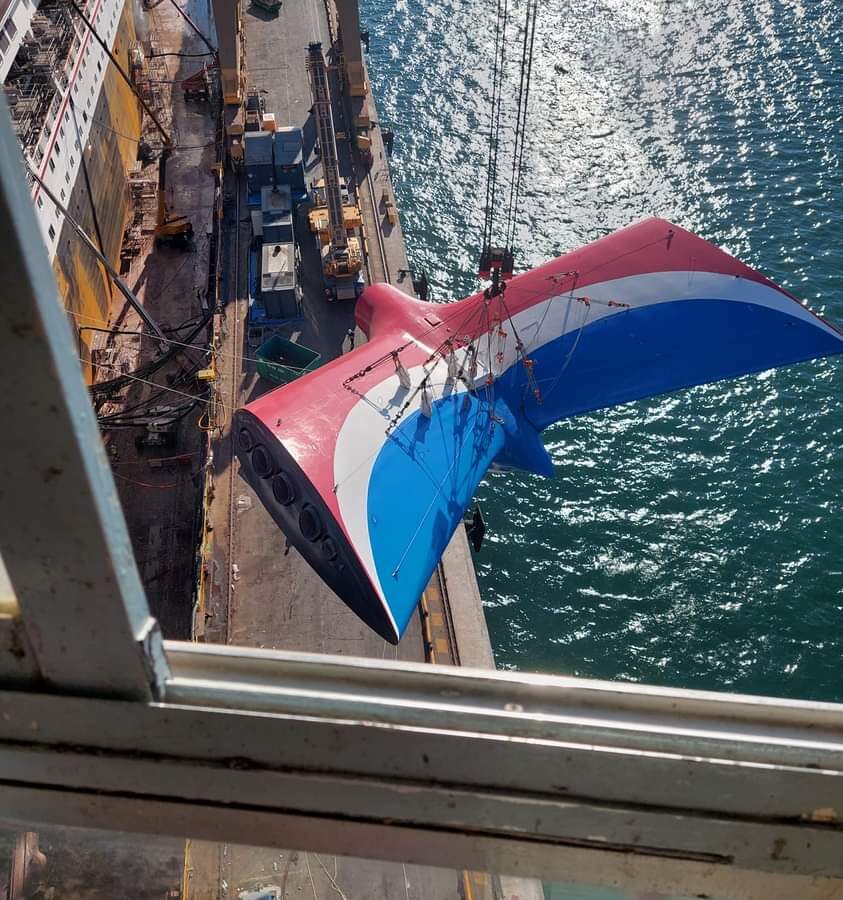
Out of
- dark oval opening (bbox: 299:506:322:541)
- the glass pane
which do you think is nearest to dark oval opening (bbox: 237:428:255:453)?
dark oval opening (bbox: 299:506:322:541)

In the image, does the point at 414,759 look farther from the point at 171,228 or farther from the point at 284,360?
the point at 171,228

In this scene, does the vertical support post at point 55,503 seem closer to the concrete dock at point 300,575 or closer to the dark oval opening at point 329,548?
the concrete dock at point 300,575

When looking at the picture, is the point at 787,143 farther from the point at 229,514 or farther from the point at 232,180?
the point at 229,514

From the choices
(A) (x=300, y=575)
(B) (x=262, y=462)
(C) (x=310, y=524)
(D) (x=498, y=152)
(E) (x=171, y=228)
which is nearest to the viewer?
(C) (x=310, y=524)

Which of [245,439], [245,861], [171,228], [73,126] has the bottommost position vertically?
[245,861]

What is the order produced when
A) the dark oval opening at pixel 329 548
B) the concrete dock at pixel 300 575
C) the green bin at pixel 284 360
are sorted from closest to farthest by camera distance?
1. the concrete dock at pixel 300 575
2. the dark oval opening at pixel 329 548
3. the green bin at pixel 284 360

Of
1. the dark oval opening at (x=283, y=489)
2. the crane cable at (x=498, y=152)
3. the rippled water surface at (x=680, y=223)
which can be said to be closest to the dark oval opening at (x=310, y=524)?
the dark oval opening at (x=283, y=489)

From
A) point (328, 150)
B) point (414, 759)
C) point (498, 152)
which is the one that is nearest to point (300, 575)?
point (328, 150)

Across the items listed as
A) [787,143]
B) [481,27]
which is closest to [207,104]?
[481,27]
